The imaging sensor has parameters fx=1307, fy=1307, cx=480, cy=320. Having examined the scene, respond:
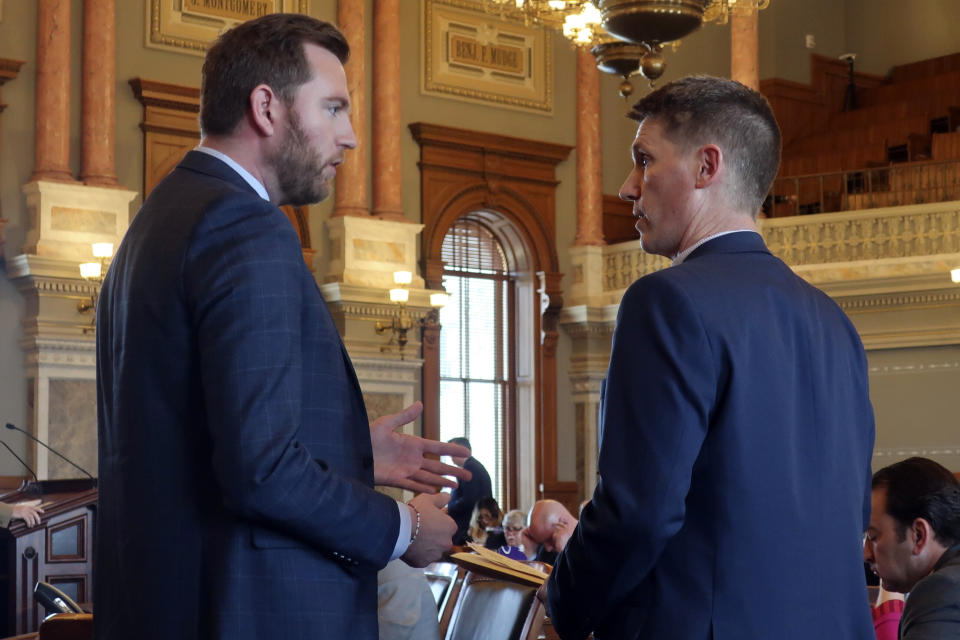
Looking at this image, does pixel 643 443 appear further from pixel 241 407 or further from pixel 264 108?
pixel 264 108

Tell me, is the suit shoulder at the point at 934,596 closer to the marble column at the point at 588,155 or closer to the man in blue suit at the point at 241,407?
the man in blue suit at the point at 241,407

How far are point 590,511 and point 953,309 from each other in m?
12.5

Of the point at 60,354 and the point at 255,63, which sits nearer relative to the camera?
the point at 255,63

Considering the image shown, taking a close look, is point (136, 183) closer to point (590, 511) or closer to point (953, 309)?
point (953, 309)

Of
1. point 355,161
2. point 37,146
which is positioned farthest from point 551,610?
point 355,161

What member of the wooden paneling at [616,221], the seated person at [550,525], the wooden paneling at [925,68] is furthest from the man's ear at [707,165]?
the wooden paneling at [925,68]

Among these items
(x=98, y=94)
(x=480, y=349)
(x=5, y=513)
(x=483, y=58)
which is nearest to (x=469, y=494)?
(x=480, y=349)

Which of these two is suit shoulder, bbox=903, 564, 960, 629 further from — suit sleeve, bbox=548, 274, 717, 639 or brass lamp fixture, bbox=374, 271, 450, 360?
brass lamp fixture, bbox=374, 271, 450, 360

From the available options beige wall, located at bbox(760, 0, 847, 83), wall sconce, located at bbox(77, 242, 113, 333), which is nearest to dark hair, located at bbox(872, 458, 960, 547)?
wall sconce, located at bbox(77, 242, 113, 333)

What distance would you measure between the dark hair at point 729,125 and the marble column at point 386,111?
1178cm

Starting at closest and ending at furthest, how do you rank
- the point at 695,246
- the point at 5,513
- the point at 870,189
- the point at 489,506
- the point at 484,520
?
the point at 695,246 → the point at 5,513 → the point at 484,520 → the point at 489,506 → the point at 870,189

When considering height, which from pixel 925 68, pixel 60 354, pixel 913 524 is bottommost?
pixel 913 524

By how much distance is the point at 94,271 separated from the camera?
35.5 feet

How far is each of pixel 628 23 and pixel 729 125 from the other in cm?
519
